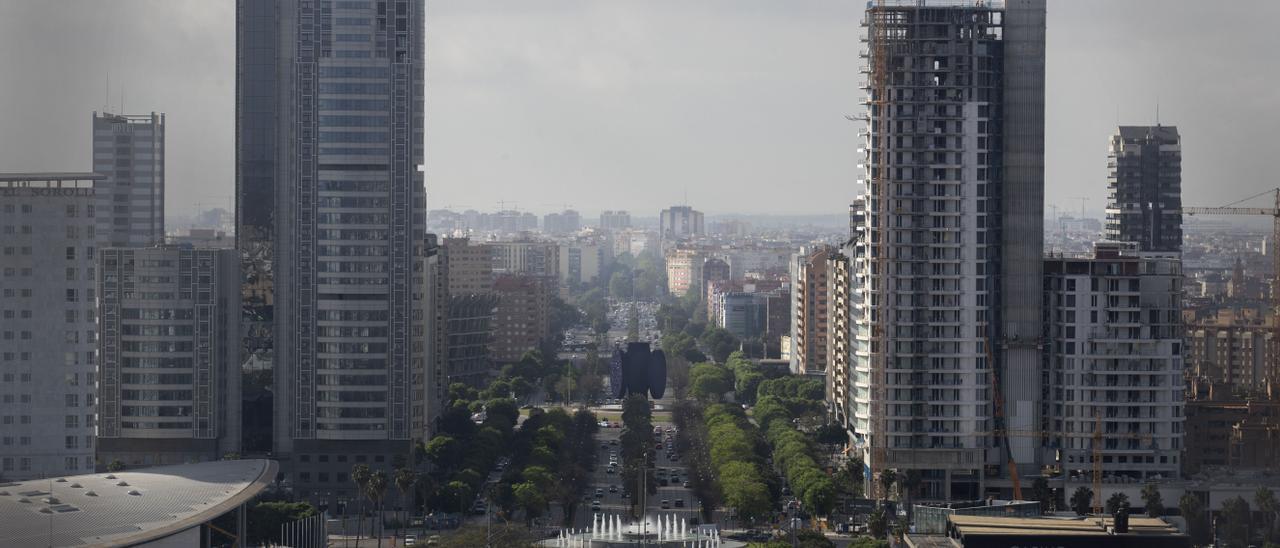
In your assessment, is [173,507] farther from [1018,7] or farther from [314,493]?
[1018,7]

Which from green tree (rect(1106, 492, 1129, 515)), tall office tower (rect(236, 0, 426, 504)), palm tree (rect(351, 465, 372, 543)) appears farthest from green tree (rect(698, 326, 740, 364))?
green tree (rect(1106, 492, 1129, 515))

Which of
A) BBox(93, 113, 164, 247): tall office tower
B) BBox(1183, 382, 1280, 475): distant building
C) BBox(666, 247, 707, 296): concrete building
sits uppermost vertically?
BBox(93, 113, 164, 247): tall office tower

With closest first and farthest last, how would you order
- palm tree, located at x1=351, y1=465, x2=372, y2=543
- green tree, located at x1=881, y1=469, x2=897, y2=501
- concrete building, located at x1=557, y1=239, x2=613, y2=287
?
1. palm tree, located at x1=351, y1=465, x2=372, y2=543
2. green tree, located at x1=881, y1=469, x2=897, y2=501
3. concrete building, located at x1=557, y1=239, x2=613, y2=287

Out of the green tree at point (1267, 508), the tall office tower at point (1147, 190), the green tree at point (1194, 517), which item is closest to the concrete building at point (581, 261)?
the tall office tower at point (1147, 190)

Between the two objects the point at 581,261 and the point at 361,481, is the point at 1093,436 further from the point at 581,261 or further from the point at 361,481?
the point at 581,261

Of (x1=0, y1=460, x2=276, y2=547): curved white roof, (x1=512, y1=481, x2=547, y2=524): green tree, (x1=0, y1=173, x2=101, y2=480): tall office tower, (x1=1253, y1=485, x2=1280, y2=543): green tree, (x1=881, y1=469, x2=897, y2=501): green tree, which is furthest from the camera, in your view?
(x1=881, y1=469, x2=897, y2=501): green tree

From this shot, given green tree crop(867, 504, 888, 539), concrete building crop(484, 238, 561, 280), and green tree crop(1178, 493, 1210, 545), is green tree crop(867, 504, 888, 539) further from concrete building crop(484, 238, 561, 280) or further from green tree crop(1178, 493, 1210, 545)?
concrete building crop(484, 238, 561, 280)

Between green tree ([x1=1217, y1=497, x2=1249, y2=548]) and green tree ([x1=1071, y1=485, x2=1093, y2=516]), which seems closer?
green tree ([x1=1217, y1=497, x2=1249, y2=548])

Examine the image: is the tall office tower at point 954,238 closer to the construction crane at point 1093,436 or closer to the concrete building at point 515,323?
the construction crane at point 1093,436
